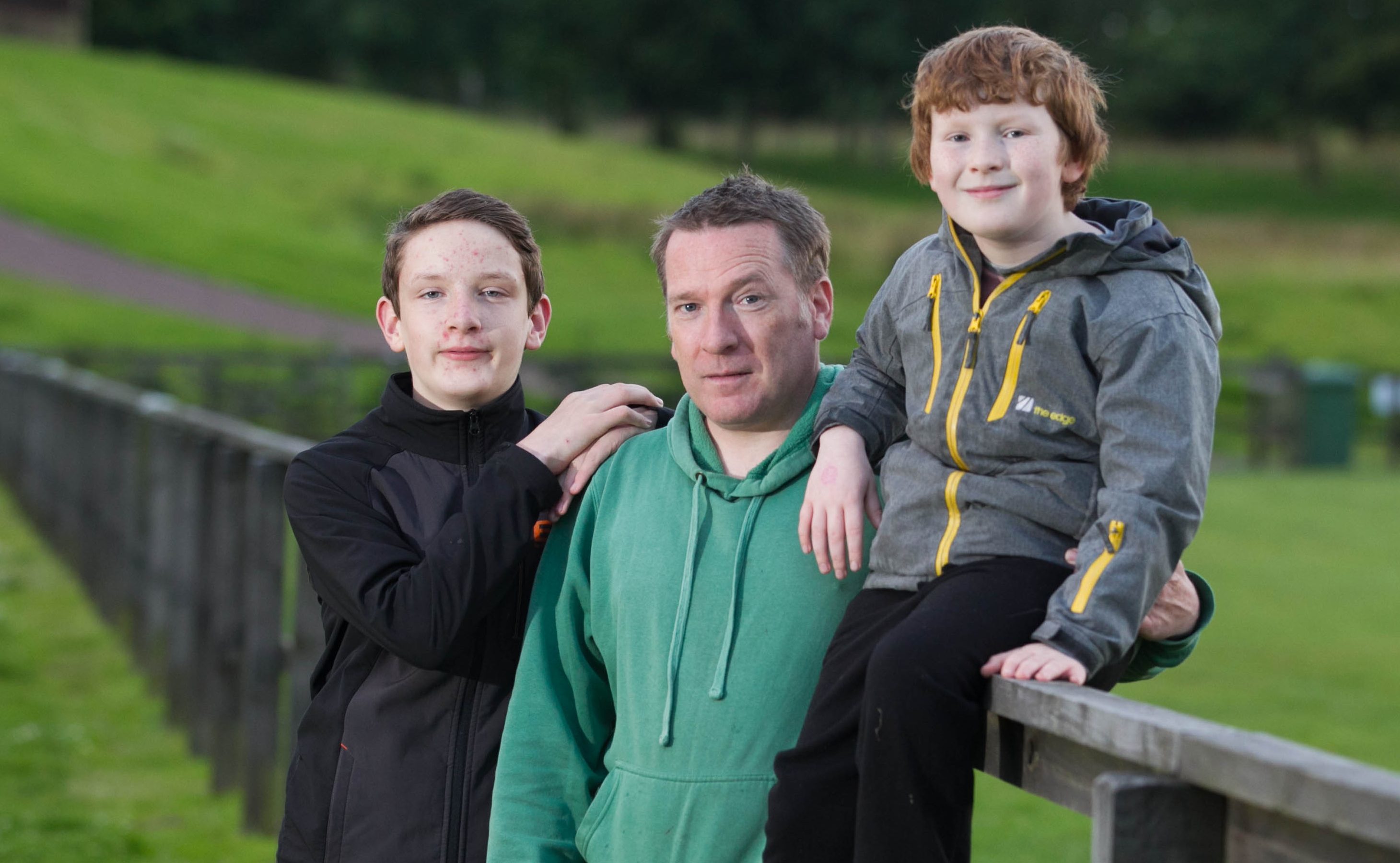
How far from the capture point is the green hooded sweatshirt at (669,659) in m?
2.43

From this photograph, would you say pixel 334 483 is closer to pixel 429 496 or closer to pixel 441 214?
pixel 429 496

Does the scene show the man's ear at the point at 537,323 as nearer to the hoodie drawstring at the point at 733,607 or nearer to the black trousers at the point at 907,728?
the hoodie drawstring at the point at 733,607

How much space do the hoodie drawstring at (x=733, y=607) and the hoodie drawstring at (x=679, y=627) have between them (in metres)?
0.06

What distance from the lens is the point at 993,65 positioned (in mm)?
2271

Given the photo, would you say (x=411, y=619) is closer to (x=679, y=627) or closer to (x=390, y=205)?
(x=679, y=627)

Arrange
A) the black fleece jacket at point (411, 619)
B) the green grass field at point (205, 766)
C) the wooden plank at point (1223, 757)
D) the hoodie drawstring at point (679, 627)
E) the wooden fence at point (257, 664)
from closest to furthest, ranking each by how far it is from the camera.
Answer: the wooden plank at point (1223, 757), the wooden fence at point (257, 664), the hoodie drawstring at point (679, 627), the black fleece jacket at point (411, 619), the green grass field at point (205, 766)

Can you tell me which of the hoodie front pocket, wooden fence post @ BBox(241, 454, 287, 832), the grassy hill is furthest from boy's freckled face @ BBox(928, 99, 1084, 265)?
the grassy hill

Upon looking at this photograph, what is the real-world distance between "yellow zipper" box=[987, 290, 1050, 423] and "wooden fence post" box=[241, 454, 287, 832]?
3.91 meters

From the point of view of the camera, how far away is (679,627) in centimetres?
247

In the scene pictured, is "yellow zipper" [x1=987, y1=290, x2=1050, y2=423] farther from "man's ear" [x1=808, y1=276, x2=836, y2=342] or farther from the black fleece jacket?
the black fleece jacket

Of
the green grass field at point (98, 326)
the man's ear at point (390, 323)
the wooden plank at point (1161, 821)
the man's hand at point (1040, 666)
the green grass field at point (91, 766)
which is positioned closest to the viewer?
the wooden plank at point (1161, 821)

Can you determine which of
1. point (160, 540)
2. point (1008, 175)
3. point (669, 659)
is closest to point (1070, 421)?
point (1008, 175)

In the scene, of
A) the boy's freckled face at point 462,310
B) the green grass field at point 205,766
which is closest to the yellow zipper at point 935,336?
the boy's freckled face at point 462,310

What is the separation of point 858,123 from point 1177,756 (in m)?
74.1
